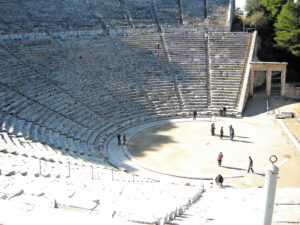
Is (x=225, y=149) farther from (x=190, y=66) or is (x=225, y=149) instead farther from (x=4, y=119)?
(x=4, y=119)

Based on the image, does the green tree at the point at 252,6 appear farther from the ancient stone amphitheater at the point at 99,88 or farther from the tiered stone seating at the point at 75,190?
the tiered stone seating at the point at 75,190

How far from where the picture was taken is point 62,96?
22109 mm

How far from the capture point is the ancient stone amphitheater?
9.91 meters

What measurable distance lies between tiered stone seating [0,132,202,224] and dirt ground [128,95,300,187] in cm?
386

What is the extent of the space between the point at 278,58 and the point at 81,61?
20.2 meters

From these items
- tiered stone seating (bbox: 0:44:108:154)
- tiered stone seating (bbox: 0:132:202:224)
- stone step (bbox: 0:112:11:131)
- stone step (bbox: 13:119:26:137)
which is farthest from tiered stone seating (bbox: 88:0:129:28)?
tiered stone seating (bbox: 0:132:202:224)

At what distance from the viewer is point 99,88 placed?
2458 centimetres

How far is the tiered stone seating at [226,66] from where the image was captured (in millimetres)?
25984

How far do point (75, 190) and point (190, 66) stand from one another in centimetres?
2005

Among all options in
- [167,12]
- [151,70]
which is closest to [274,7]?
[167,12]

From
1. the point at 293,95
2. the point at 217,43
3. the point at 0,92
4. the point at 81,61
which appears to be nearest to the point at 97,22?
the point at 81,61

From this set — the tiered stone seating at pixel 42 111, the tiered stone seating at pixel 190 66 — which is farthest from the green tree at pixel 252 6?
the tiered stone seating at pixel 42 111

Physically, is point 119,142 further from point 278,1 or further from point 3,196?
point 278,1

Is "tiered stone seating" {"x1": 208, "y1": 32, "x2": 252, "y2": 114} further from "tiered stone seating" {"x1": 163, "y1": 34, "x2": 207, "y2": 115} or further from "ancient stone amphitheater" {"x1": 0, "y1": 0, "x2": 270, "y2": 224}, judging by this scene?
"tiered stone seating" {"x1": 163, "y1": 34, "x2": 207, "y2": 115}
